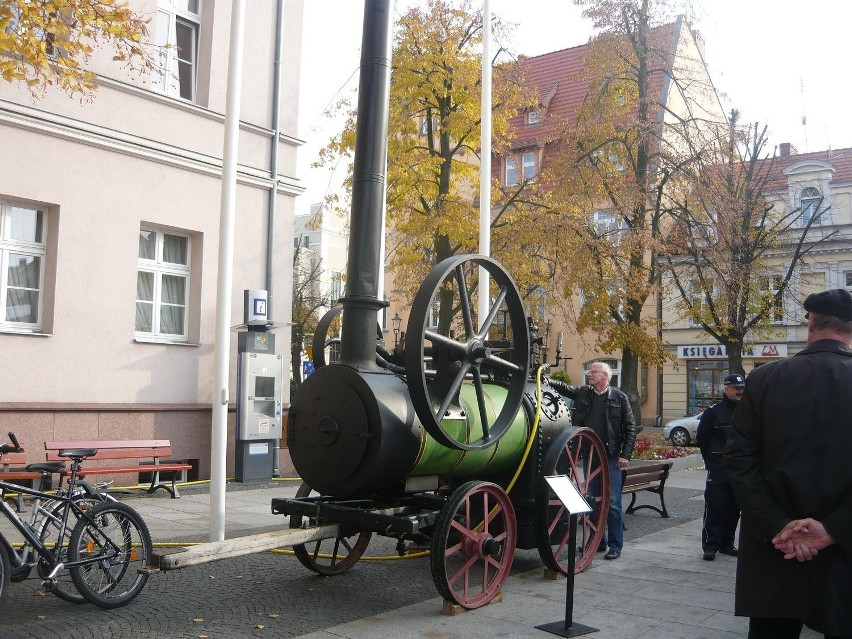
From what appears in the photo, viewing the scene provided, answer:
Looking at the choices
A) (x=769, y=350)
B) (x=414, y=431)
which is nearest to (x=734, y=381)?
(x=414, y=431)

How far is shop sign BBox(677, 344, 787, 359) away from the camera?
34.5m

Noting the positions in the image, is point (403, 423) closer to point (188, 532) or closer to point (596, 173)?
point (188, 532)

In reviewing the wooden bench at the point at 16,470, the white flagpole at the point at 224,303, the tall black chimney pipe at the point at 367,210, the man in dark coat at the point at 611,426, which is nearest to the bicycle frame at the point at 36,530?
the white flagpole at the point at 224,303

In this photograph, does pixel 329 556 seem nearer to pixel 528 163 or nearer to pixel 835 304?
pixel 835 304

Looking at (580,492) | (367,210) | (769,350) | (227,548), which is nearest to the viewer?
(227,548)

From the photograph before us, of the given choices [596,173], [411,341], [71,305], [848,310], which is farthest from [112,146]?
[596,173]

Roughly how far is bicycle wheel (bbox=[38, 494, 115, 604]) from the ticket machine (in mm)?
7087

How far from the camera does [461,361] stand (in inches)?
246

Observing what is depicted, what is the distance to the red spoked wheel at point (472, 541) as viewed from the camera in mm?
5789

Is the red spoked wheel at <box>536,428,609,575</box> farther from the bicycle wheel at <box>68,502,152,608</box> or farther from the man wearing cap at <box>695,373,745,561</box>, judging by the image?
the bicycle wheel at <box>68,502,152,608</box>

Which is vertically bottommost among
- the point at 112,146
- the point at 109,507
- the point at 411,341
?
the point at 109,507

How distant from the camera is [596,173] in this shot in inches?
846

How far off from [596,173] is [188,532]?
612 inches

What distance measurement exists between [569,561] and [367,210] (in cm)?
284
